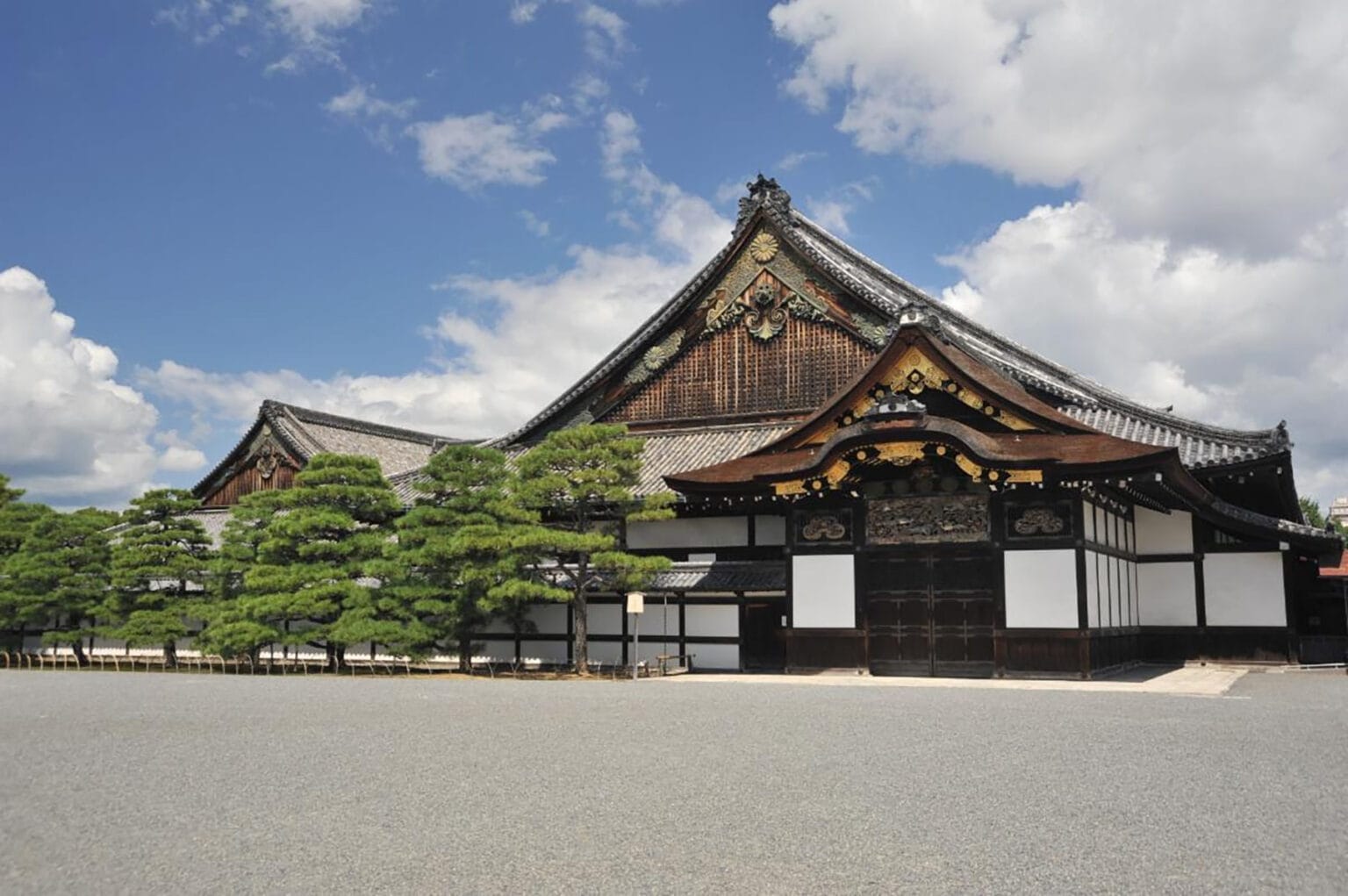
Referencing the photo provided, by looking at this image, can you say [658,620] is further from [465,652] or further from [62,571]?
[62,571]

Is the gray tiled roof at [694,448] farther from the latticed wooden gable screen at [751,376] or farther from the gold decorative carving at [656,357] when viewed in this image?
the gold decorative carving at [656,357]

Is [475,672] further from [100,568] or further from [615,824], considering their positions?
[615,824]

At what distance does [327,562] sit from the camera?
2700 centimetres

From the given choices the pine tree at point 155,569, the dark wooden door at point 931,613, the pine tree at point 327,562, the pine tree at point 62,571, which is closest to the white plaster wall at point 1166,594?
the dark wooden door at point 931,613

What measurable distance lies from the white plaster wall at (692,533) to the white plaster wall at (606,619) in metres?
1.61

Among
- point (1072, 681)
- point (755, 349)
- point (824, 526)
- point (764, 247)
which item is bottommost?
point (1072, 681)

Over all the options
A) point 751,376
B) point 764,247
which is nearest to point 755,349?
point 751,376

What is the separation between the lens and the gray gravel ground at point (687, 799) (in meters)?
6.34

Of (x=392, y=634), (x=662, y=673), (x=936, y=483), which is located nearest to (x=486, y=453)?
(x=392, y=634)

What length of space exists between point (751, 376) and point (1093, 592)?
11.1 meters

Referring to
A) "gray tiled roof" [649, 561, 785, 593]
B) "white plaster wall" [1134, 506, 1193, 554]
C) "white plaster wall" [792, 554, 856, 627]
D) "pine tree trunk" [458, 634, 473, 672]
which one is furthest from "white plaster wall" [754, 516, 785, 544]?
"white plaster wall" [1134, 506, 1193, 554]

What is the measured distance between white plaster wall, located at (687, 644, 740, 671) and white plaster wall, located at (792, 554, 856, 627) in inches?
90.8

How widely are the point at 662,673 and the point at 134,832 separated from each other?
56.1ft

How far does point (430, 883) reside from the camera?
20.1 feet
